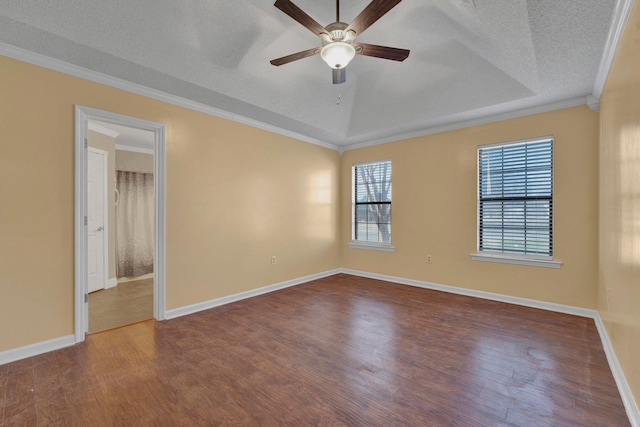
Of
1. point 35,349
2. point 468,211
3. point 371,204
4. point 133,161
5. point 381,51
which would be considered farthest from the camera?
point 133,161

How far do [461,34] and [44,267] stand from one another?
4.47 m

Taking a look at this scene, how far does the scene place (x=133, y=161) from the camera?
5.61 meters

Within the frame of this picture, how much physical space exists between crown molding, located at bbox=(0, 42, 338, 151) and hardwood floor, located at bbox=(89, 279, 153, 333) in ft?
8.37

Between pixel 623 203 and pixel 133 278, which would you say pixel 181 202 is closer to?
pixel 133 278

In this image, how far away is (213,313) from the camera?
352 cm

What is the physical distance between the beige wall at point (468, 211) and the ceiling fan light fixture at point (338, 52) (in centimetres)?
279

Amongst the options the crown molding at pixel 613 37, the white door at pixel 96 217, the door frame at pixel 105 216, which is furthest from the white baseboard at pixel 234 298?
the crown molding at pixel 613 37

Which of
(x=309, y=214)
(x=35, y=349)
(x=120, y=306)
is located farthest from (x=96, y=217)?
(x=309, y=214)

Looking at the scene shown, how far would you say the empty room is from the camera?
195cm

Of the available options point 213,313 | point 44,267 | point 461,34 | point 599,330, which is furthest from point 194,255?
point 599,330

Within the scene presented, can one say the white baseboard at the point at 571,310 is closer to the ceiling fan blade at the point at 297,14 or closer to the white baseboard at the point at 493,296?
the white baseboard at the point at 493,296

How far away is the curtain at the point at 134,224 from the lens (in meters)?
5.31

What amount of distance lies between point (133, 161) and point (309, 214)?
367cm

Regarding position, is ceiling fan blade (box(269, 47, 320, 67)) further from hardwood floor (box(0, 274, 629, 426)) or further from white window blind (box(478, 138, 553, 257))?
white window blind (box(478, 138, 553, 257))
